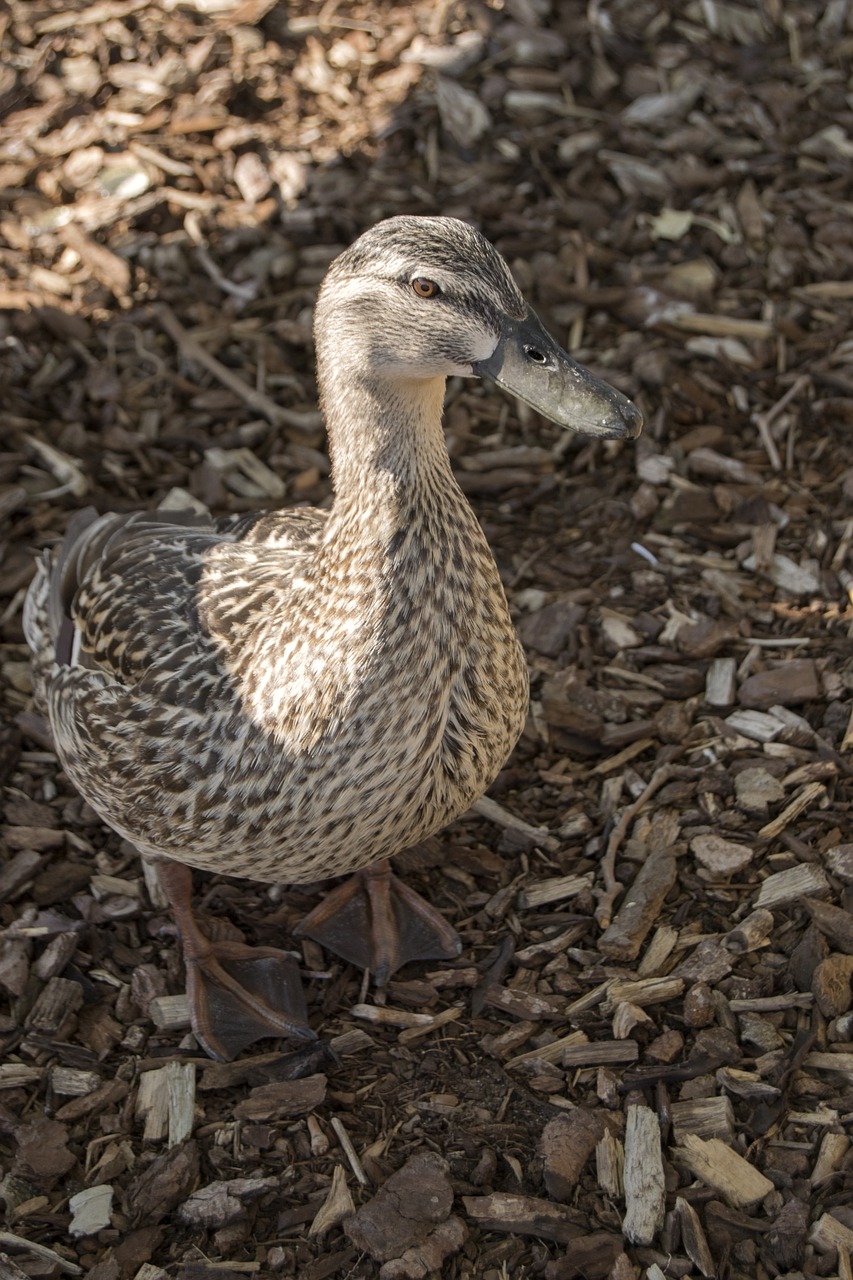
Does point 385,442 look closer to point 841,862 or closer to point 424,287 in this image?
point 424,287

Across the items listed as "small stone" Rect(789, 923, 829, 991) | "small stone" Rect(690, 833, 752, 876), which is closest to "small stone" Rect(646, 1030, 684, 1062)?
"small stone" Rect(789, 923, 829, 991)

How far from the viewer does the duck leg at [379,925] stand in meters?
3.68

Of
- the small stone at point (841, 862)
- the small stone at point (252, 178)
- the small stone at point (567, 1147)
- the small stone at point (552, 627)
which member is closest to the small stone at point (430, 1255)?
the small stone at point (567, 1147)

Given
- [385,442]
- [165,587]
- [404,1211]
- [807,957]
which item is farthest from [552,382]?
[404,1211]

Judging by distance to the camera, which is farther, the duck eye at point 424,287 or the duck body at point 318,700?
the duck body at point 318,700

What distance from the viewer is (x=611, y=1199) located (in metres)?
3.07

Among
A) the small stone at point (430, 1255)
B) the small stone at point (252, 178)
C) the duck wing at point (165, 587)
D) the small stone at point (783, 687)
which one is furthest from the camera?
the small stone at point (252, 178)

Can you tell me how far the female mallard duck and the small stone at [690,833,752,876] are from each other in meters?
0.64

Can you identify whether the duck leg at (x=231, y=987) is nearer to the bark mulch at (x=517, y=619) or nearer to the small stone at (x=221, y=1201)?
the bark mulch at (x=517, y=619)

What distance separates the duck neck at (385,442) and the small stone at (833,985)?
1.46m

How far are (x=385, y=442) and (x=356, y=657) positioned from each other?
0.49 metres

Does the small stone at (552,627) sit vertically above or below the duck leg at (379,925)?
above

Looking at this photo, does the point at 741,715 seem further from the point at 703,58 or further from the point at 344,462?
the point at 703,58

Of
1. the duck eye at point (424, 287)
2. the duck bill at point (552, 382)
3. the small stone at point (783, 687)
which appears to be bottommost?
the small stone at point (783, 687)
